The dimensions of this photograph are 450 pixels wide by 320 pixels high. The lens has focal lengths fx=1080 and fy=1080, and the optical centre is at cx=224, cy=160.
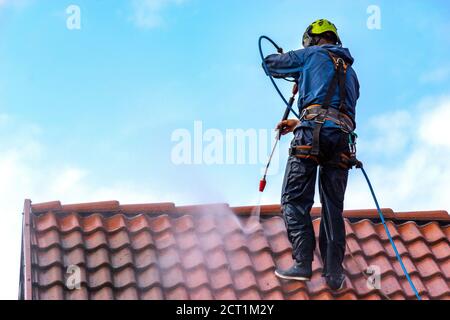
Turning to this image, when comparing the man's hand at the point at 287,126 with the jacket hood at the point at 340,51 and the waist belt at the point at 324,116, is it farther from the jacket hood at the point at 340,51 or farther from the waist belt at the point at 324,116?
the jacket hood at the point at 340,51

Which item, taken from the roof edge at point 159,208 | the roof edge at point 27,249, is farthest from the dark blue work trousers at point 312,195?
the roof edge at point 27,249

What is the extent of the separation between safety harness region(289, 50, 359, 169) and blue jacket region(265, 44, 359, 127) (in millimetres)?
41

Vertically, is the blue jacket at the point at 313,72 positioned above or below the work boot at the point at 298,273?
above

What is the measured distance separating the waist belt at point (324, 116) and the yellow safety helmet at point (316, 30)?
2.44ft

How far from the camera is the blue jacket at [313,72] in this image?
9820 mm

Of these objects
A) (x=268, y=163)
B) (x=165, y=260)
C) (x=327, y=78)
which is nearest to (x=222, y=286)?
(x=165, y=260)

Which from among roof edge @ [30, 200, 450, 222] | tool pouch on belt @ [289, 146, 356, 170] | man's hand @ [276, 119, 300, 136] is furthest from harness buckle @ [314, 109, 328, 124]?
roof edge @ [30, 200, 450, 222]

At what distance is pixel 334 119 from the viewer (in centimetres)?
976

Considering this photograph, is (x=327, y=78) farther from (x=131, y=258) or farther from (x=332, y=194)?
(x=131, y=258)

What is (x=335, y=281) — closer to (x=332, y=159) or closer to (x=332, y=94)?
(x=332, y=159)

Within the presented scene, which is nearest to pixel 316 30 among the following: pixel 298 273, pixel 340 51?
pixel 340 51
